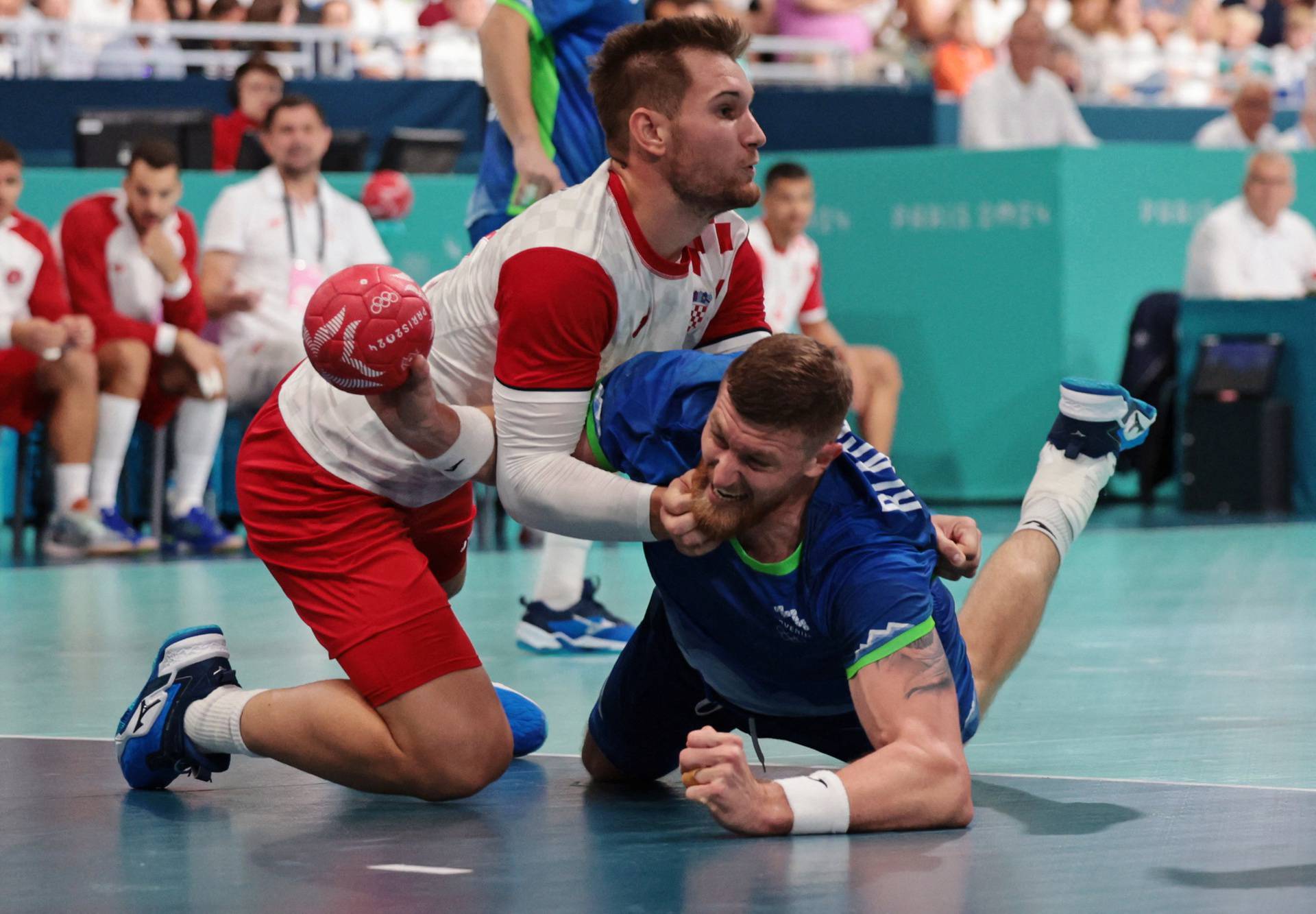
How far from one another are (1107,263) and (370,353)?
851 cm

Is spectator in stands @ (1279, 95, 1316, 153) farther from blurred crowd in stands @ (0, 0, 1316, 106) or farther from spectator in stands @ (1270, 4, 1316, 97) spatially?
spectator in stands @ (1270, 4, 1316, 97)

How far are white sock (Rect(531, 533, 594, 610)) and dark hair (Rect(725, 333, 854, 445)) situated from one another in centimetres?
266

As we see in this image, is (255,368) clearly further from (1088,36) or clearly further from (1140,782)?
(1088,36)

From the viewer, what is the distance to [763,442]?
3.34 meters

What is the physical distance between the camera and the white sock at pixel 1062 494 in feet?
14.5

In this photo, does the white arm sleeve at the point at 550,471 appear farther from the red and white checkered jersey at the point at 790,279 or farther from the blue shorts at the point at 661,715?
the red and white checkered jersey at the point at 790,279

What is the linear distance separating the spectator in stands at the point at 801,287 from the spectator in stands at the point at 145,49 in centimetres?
375

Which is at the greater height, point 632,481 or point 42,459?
point 632,481

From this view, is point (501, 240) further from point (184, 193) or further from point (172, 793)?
point (184, 193)

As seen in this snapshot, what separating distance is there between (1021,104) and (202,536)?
560 centimetres

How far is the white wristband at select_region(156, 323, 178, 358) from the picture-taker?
366 inches

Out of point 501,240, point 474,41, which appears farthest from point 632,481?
point 474,41

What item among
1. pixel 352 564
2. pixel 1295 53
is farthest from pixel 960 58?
pixel 352 564

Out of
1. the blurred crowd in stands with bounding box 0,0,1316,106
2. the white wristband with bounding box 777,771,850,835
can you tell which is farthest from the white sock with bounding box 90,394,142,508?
the white wristband with bounding box 777,771,850,835
